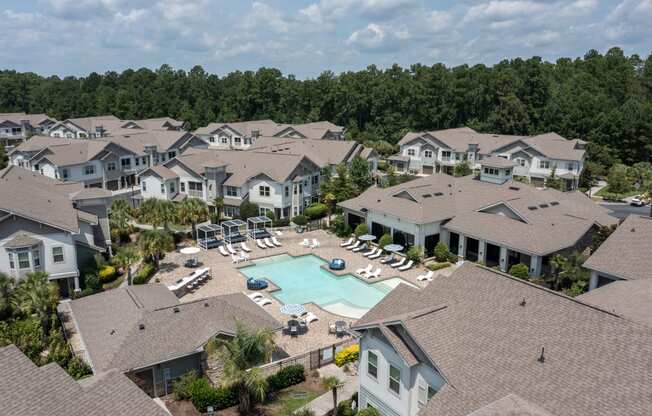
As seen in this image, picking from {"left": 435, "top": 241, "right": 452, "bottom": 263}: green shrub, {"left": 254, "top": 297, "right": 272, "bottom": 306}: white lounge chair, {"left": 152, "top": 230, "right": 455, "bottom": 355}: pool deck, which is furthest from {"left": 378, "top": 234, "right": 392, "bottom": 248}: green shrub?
{"left": 254, "top": 297, "right": 272, "bottom": 306}: white lounge chair

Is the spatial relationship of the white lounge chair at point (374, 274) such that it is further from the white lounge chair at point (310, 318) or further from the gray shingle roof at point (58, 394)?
the gray shingle roof at point (58, 394)

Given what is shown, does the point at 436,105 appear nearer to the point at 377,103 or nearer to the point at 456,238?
the point at 377,103

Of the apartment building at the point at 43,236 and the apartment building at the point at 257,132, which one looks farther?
the apartment building at the point at 257,132

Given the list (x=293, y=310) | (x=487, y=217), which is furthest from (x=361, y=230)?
(x=293, y=310)

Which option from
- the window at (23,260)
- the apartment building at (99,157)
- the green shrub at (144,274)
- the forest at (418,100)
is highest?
the forest at (418,100)

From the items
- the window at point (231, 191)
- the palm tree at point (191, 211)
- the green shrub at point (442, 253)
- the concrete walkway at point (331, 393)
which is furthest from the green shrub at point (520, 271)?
the window at point (231, 191)
